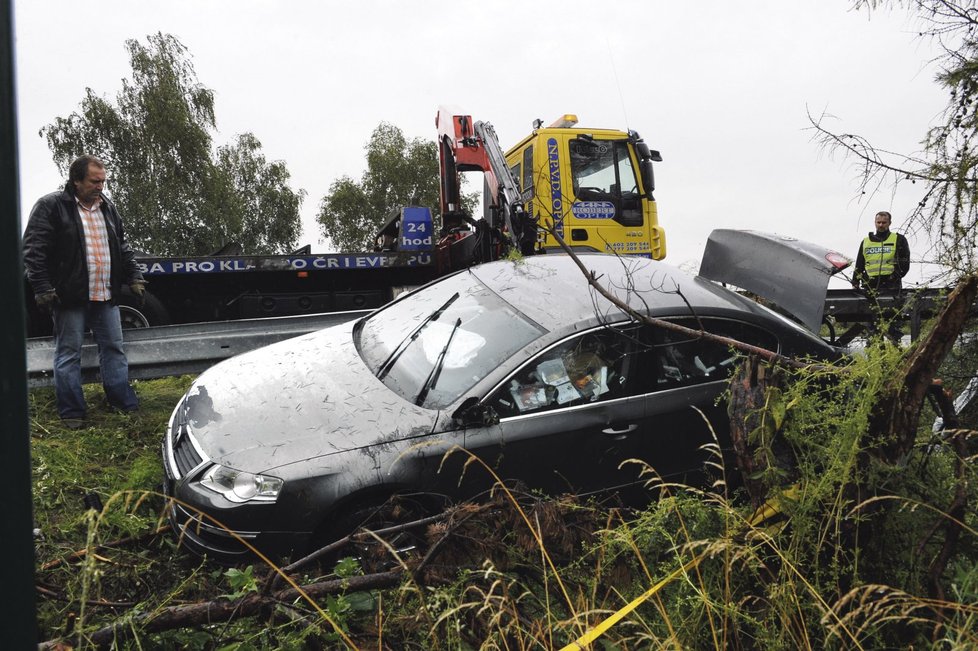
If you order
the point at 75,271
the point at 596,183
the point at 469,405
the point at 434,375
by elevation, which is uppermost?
the point at 596,183

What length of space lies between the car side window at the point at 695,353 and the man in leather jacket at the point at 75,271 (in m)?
3.80

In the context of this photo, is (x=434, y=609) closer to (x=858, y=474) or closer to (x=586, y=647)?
(x=586, y=647)

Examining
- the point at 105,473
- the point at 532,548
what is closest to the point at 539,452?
the point at 532,548

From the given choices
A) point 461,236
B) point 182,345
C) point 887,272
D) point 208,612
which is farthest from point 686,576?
point 461,236

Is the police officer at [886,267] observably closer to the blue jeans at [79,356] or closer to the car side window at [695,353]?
the car side window at [695,353]

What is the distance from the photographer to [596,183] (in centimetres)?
937

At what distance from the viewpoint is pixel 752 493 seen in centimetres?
207

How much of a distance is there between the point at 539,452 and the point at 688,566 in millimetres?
1437

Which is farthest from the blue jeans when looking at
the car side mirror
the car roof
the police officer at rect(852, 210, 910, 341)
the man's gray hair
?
the police officer at rect(852, 210, 910, 341)

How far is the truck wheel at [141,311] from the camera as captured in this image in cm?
827

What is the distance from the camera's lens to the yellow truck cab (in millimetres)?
9102

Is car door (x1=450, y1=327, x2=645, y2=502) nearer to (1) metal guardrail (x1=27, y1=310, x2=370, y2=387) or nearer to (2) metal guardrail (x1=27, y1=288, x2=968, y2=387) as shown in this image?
(2) metal guardrail (x1=27, y1=288, x2=968, y2=387)

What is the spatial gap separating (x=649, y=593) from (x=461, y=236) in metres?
9.03

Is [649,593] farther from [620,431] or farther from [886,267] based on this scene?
[886,267]
